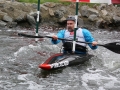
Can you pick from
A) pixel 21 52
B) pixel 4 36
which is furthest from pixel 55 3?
pixel 21 52

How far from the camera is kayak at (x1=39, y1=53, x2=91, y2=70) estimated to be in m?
7.44

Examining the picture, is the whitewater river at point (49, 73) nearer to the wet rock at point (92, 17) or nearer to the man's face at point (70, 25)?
the man's face at point (70, 25)

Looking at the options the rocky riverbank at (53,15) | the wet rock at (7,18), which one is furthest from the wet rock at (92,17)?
the wet rock at (7,18)

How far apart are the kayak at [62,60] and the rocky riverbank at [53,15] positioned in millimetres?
8292

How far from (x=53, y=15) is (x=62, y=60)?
1042 centimetres

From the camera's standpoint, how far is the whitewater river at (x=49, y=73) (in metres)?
6.89

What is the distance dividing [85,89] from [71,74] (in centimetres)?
107

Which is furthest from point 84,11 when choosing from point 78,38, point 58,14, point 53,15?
point 78,38

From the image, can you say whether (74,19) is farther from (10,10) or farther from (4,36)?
(10,10)

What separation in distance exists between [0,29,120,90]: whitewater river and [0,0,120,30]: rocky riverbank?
5.87 metres

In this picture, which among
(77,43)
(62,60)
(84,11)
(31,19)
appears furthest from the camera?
(84,11)

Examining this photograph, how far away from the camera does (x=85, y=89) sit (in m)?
6.71

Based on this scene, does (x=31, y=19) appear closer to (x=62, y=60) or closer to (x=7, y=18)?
(x=7, y=18)

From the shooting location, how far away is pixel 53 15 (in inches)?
712
